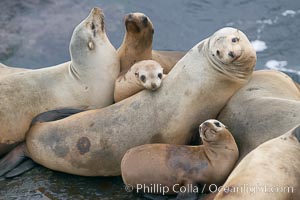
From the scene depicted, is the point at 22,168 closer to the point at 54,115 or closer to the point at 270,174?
the point at 54,115

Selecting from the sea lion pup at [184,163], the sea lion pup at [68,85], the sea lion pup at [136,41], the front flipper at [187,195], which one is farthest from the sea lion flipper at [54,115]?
the front flipper at [187,195]

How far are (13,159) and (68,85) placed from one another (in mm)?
967

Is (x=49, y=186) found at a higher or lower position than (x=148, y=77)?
lower

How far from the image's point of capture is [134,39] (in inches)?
294

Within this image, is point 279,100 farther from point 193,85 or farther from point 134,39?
point 134,39

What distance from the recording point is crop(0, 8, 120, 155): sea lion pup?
6980 mm

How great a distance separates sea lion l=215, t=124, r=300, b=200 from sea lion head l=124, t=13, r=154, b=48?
2.31m

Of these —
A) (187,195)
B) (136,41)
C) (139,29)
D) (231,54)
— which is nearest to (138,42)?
(136,41)

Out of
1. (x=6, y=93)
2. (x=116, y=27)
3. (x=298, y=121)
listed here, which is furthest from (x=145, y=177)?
(x=116, y=27)

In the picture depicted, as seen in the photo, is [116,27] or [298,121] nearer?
[298,121]

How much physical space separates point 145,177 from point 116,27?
199 inches

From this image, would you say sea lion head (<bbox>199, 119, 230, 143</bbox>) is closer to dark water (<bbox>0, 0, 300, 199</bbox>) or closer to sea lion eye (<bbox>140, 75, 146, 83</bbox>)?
sea lion eye (<bbox>140, 75, 146, 83</bbox>)

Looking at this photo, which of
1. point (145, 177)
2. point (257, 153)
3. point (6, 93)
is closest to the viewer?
point (257, 153)

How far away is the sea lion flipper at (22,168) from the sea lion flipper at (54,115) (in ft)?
1.35
